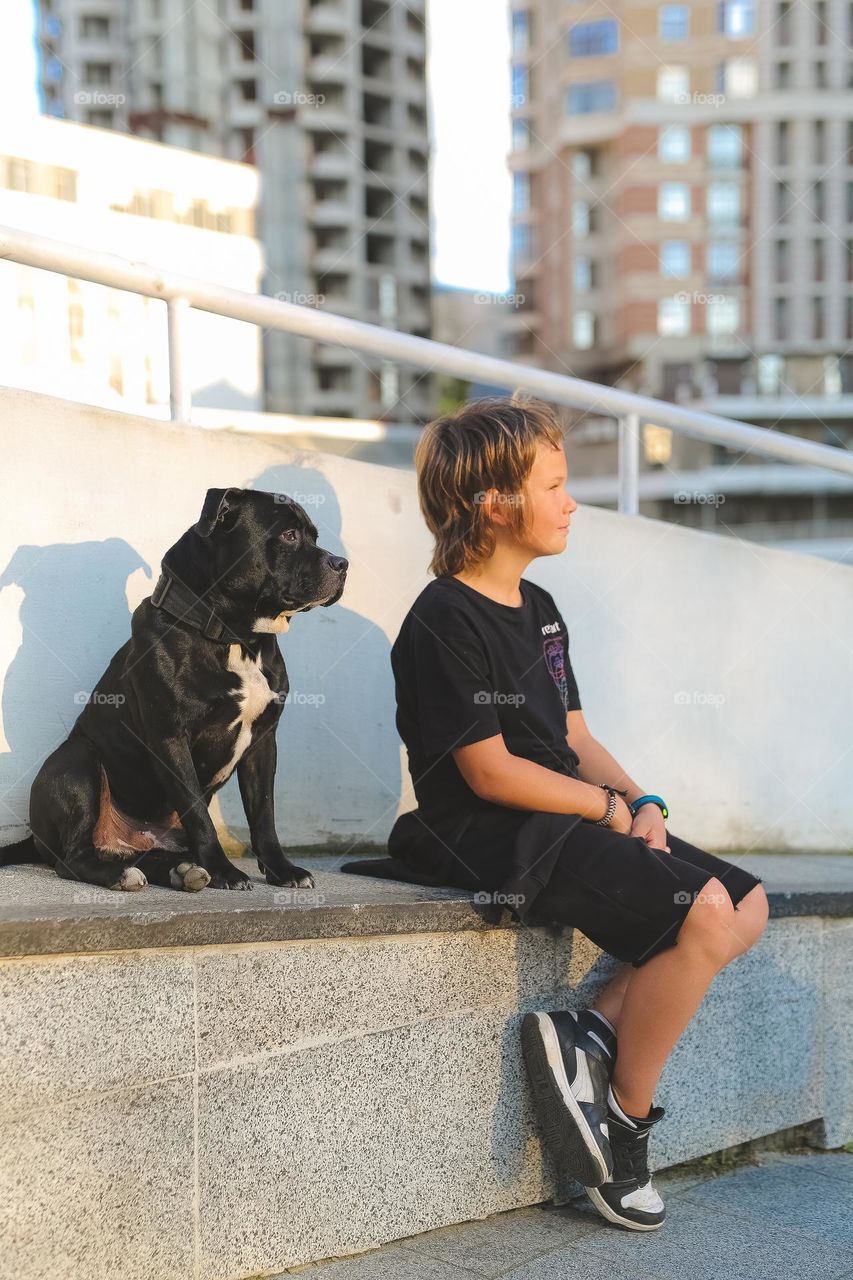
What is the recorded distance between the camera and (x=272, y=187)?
255 ft

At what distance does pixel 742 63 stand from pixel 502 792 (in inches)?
3471

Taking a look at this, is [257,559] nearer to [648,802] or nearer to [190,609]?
[190,609]

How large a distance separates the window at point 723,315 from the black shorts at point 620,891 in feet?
252

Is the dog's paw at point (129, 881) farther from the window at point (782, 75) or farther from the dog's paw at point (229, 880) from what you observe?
the window at point (782, 75)

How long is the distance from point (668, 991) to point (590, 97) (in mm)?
88192

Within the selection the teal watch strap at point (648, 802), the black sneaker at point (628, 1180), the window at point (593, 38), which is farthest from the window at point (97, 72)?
the black sneaker at point (628, 1180)

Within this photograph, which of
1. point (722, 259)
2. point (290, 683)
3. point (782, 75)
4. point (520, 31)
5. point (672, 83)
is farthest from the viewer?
point (520, 31)

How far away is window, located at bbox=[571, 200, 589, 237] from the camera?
8200 centimetres

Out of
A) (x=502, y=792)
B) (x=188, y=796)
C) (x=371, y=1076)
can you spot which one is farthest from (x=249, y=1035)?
(x=502, y=792)

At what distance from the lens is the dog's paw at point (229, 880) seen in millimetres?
2705

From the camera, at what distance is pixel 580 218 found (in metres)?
82.6

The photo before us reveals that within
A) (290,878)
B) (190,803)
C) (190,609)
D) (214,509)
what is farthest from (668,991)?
(214,509)

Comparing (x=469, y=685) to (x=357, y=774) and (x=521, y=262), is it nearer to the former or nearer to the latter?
(x=357, y=774)

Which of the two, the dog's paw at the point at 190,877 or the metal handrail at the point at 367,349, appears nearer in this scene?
the dog's paw at the point at 190,877
